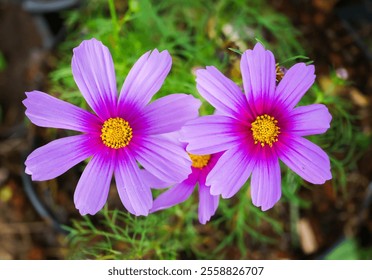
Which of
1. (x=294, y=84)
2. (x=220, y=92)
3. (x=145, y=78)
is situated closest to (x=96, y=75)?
(x=145, y=78)

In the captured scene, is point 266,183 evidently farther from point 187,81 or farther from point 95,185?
point 187,81

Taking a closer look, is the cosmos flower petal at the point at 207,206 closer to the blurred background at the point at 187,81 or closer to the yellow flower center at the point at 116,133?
the yellow flower center at the point at 116,133

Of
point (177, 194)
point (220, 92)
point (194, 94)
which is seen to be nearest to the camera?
point (220, 92)

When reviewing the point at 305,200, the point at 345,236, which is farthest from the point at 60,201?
the point at 345,236

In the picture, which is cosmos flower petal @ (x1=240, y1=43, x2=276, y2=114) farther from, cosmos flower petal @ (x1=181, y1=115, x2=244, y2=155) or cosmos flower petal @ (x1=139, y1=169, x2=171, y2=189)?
cosmos flower petal @ (x1=139, y1=169, x2=171, y2=189)

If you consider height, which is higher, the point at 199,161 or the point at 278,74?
the point at 278,74

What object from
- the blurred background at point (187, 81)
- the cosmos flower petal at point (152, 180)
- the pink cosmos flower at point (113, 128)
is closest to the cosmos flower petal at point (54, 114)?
the pink cosmos flower at point (113, 128)
